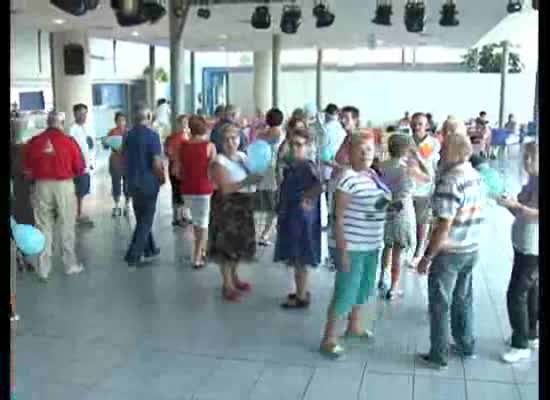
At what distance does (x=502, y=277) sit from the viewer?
5512mm

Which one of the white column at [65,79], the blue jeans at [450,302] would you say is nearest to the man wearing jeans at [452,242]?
the blue jeans at [450,302]

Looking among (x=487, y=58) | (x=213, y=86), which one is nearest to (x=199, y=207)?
(x=487, y=58)

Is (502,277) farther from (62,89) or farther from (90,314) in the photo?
(62,89)

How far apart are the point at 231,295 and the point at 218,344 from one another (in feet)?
2.96

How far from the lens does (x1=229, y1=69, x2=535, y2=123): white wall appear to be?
20.6m

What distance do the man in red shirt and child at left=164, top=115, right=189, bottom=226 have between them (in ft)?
4.43

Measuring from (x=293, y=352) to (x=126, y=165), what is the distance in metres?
2.57

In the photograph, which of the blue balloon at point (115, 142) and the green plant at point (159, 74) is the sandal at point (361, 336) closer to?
the blue balloon at point (115, 142)

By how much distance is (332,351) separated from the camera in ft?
12.5

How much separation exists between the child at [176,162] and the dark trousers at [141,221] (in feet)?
2.84

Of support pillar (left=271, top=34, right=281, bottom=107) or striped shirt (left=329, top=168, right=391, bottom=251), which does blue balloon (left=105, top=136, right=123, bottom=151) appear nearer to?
striped shirt (left=329, top=168, right=391, bottom=251)
